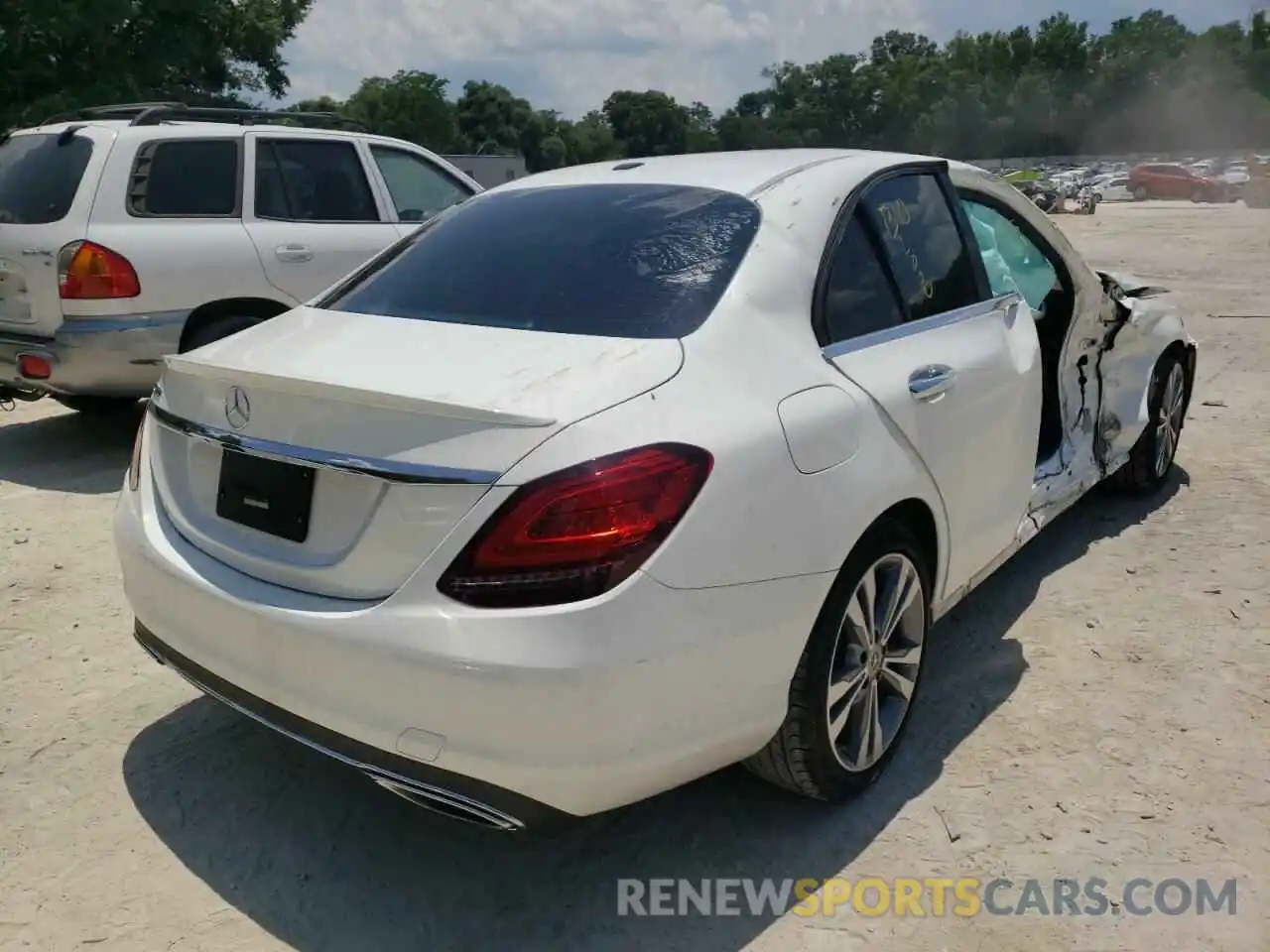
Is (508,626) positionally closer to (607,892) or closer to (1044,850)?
(607,892)

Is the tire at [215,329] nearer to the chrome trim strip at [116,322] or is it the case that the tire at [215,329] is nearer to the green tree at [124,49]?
the chrome trim strip at [116,322]

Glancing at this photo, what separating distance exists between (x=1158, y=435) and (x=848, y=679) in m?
3.18

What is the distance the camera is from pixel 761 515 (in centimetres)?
230

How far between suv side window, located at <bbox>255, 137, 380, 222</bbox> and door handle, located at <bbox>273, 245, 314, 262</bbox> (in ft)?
0.72

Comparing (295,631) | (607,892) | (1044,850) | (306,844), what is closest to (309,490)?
(295,631)

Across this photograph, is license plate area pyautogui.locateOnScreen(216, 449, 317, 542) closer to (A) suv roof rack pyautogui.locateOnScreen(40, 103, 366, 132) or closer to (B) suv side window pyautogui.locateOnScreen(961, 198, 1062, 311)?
(B) suv side window pyautogui.locateOnScreen(961, 198, 1062, 311)

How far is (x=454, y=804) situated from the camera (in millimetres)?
2182

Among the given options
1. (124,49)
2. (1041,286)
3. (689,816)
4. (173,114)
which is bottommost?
(689,816)

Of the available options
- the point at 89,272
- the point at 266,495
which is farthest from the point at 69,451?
the point at 266,495

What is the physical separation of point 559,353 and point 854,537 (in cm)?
81

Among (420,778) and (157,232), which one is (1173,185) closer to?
(157,232)

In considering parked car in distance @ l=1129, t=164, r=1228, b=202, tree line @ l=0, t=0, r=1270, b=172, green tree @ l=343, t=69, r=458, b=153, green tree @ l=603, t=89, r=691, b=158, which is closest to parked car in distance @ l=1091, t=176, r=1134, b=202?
parked car in distance @ l=1129, t=164, r=1228, b=202

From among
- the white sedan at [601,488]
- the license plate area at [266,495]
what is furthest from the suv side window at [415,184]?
the license plate area at [266,495]

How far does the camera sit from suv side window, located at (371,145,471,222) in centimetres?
702
